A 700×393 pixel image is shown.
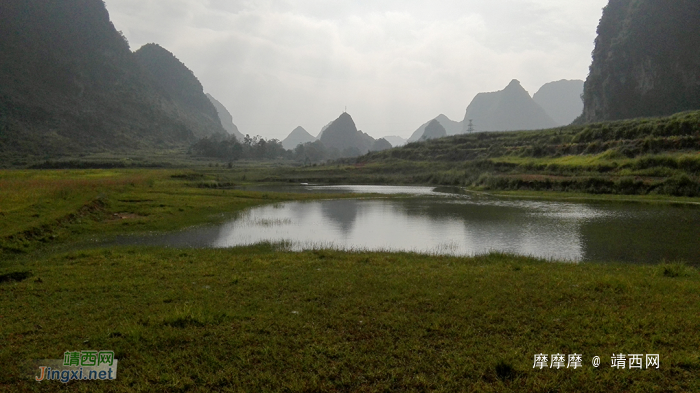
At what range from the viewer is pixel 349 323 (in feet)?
28.1

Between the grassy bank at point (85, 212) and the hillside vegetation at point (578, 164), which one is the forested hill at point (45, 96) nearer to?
the hillside vegetation at point (578, 164)

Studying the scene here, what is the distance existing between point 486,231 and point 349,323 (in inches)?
764

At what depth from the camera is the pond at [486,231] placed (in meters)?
19.9

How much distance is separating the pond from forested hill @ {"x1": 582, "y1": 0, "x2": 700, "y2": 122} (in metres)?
111

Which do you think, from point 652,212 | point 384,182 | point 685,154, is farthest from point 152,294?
point 384,182

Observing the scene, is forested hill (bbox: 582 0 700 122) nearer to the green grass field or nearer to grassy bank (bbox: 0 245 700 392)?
the green grass field

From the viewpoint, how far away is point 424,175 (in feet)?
310

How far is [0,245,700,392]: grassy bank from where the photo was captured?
6500 mm

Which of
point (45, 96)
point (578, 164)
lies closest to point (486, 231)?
point (578, 164)

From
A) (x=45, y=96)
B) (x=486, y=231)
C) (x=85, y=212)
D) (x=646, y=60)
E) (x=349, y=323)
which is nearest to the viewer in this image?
(x=349, y=323)

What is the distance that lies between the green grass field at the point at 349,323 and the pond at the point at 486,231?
5.60 metres

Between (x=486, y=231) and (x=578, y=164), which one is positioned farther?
(x=578, y=164)

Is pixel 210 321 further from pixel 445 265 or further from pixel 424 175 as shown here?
pixel 424 175

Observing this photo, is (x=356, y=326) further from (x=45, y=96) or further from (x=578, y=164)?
(x=45, y=96)
